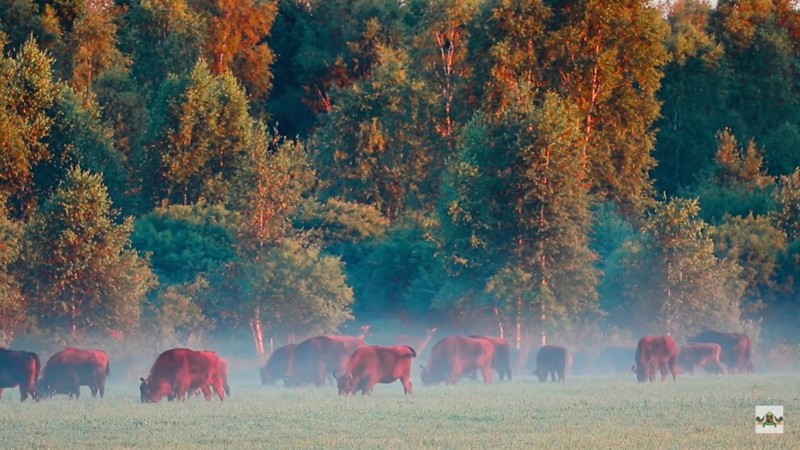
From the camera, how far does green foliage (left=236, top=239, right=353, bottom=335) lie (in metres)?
60.0

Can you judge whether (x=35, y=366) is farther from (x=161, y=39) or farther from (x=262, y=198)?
(x=161, y=39)

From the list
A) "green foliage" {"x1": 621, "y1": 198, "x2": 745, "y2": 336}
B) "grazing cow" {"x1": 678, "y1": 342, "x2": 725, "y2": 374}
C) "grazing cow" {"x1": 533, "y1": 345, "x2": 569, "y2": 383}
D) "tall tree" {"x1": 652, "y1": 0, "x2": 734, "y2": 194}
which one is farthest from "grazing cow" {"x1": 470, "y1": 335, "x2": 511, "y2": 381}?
"tall tree" {"x1": 652, "y1": 0, "x2": 734, "y2": 194}

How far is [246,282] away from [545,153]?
38.4 feet

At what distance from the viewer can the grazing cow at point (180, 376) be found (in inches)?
1521

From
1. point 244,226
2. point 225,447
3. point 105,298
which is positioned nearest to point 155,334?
point 105,298

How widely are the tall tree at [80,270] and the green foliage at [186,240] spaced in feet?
24.2

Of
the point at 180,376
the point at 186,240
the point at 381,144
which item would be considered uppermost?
the point at 381,144

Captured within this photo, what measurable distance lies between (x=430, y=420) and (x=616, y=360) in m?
24.6

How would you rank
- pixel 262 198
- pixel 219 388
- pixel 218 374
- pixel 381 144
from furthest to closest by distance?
pixel 381 144, pixel 262 198, pixel 218 374, pixel 219 388

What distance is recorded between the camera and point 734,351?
52281 millimetres

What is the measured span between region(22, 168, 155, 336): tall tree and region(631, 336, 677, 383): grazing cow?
18932mm

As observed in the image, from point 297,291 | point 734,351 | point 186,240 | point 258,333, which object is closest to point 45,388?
point 297,291

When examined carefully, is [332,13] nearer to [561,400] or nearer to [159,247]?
[159,247]

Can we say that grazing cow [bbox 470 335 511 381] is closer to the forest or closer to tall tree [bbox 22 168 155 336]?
the forest
